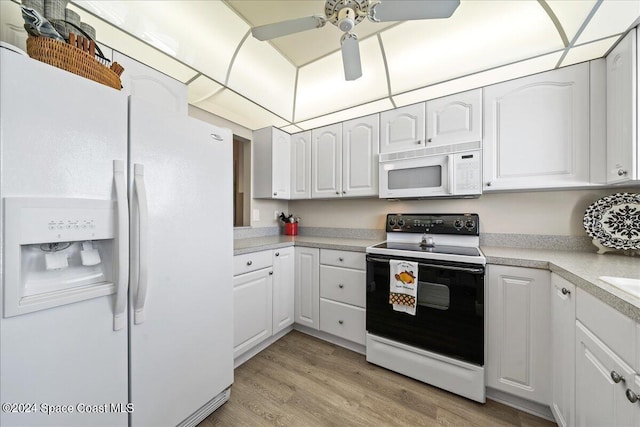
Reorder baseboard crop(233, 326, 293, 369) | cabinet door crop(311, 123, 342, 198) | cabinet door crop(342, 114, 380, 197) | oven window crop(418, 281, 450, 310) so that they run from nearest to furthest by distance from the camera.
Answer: oven window crop(418, 281, 450, 310), baseboard crop(233, 326, 293, 369), cabinet door crop(342, 114, 380, 197), cabinet door crop(311, 123, 342, 198)

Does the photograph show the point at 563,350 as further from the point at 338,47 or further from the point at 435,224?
the point at 338,47

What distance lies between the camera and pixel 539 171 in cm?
163

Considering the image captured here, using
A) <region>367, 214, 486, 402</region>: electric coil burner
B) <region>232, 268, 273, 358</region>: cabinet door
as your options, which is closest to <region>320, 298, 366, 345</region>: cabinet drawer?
<region>367, 214, 486, 402</region>: electric coil burner

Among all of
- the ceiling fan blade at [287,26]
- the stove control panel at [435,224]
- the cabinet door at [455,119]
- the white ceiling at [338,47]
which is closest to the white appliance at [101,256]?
the ceiling fan blade at [287,26]

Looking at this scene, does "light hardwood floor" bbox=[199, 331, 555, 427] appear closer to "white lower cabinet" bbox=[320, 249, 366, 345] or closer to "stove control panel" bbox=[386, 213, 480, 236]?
"white lower cabinet" bbox=[320, 249, 366, 345]

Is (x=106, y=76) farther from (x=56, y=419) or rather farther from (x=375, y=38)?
(x=375, y=38)

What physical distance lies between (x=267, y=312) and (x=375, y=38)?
2.51m

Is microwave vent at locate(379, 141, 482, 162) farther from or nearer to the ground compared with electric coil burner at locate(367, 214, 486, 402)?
farther from the ground

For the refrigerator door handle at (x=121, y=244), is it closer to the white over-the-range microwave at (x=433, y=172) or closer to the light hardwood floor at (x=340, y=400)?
the light hardwood floor at (x=340, y=400)

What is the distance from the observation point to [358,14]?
132cm

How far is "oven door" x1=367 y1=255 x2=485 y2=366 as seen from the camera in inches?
58.0

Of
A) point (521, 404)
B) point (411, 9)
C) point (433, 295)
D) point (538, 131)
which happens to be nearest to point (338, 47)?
point (411, 9)

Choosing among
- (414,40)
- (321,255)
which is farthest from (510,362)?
(414,40)

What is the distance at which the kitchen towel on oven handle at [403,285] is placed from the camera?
1.65 m
